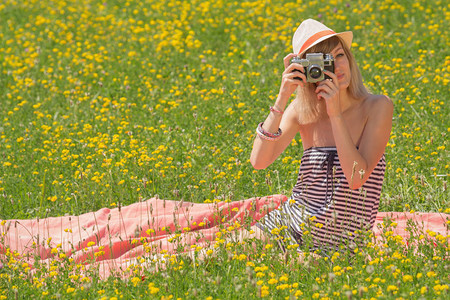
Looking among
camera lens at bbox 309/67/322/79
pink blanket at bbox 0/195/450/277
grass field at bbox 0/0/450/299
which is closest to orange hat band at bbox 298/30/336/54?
camera lens at bbox 309/67/322/79

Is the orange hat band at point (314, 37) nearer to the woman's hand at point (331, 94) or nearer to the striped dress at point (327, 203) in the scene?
the woman's hand at point (331, 94)

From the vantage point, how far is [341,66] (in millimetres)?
3676

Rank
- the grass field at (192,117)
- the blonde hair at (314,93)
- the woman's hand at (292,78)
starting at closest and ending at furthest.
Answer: the grass field at (192,117), the woman's hand at (292,78), the blonde hair at (314,93)

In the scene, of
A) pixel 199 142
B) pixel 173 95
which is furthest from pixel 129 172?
pixel 173 95

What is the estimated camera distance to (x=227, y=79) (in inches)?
279

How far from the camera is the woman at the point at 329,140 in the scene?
11.6ft

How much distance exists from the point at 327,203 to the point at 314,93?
628 mm

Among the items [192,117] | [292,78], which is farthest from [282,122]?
[192,117]

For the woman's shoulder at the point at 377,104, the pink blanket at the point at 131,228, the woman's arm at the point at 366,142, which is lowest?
the pink blanket at the point at 131,228

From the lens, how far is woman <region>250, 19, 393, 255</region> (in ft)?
11.6

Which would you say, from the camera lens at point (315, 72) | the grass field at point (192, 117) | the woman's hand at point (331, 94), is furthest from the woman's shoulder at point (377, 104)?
the grass field at point (192, 117)

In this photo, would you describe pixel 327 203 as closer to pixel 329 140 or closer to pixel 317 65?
pixel 329 140

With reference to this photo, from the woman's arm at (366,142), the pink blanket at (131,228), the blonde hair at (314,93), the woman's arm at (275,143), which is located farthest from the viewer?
the pink blanket at (131,228)

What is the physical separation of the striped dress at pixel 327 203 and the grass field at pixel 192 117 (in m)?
0.26
